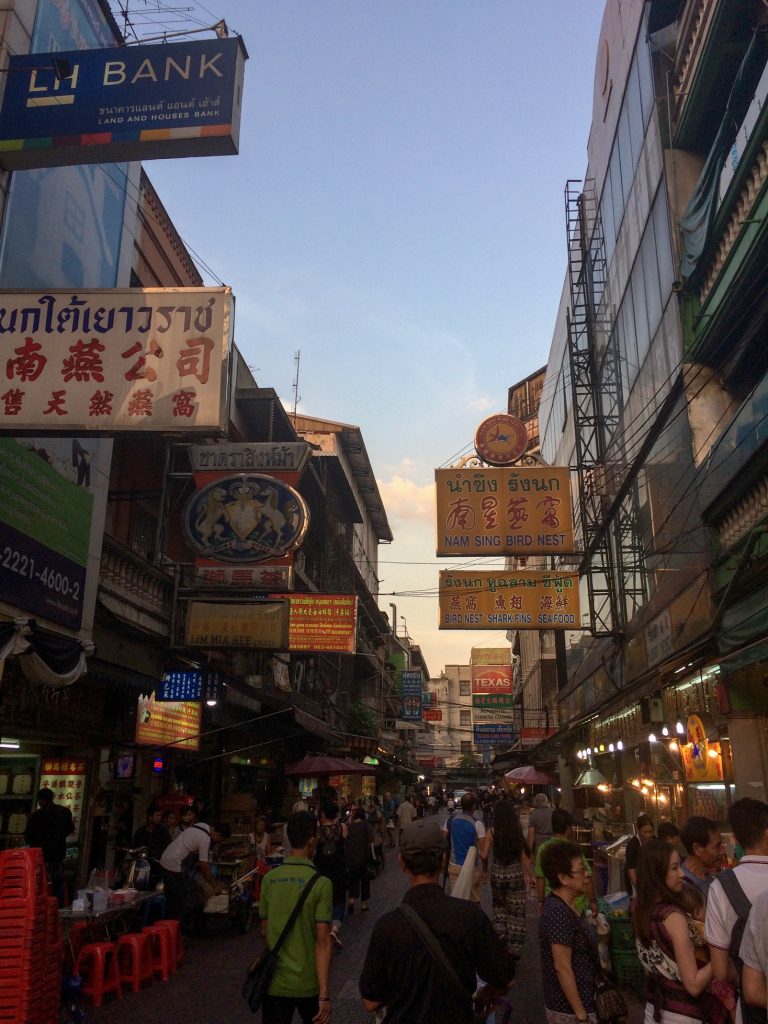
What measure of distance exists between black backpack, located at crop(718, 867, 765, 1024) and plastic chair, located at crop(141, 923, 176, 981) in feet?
22.5

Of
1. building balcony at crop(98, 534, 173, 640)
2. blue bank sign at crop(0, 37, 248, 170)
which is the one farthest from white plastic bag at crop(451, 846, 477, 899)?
building balcony at crop(98, 534, 173, 640)

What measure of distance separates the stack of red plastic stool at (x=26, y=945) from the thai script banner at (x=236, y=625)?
7766mm

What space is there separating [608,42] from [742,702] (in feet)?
Result: 59.6

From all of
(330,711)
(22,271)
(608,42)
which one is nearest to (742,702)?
(22,271)

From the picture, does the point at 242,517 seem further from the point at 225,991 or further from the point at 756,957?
the point at 756,957

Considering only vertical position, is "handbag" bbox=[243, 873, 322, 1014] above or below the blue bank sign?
below

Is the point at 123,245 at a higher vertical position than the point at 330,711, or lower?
higher

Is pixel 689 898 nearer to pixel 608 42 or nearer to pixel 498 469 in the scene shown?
pixel 498 469

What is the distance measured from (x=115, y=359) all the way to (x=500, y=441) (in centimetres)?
1420

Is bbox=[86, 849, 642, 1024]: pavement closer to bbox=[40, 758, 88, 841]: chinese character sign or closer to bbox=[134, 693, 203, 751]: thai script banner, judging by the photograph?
bbox=[40, 758, 88, 841]: chinese character sign

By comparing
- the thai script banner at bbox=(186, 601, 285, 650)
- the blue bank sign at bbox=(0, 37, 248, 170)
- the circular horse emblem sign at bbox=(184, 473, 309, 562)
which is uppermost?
the blue bank sign at bbox=(0, 37, 248, 170)

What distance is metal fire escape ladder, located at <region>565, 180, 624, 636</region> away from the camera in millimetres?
20844

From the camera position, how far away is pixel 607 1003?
4.74m

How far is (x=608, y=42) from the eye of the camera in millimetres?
21453
